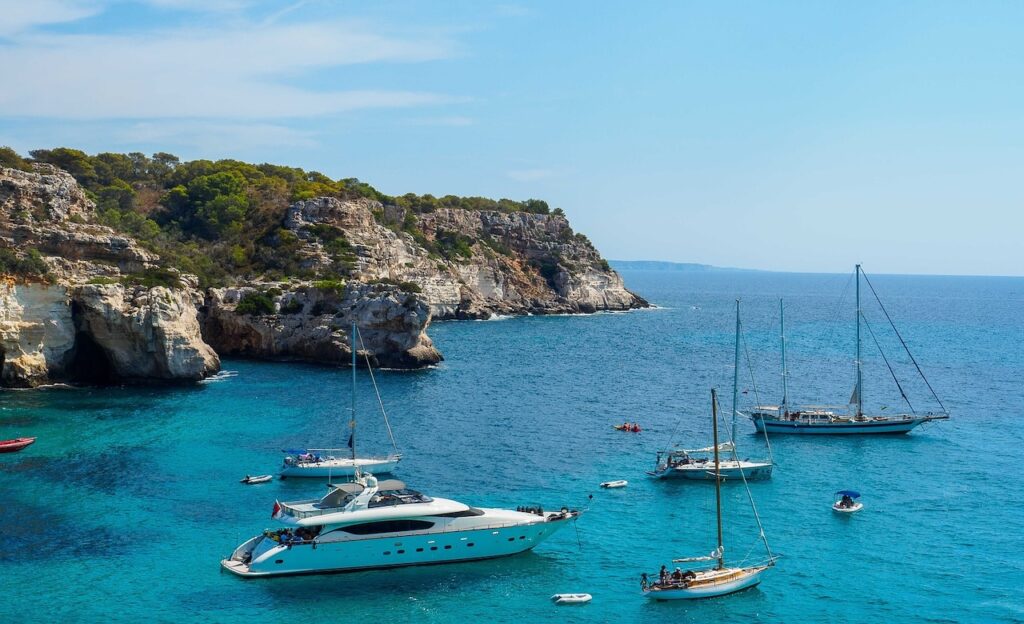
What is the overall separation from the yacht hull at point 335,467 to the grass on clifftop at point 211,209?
40.9 m

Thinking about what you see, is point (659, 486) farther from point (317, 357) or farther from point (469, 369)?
point (317, 357)

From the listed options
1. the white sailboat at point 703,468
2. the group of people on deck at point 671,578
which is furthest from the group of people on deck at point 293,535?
the white sailboat at point 703,468

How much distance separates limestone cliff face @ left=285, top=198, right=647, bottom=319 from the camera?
13662cm

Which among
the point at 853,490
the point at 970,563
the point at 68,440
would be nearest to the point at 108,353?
the point at 68,440

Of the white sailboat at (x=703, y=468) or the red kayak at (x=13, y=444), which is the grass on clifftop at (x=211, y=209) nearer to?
the red kayak at (x=13, y=444)

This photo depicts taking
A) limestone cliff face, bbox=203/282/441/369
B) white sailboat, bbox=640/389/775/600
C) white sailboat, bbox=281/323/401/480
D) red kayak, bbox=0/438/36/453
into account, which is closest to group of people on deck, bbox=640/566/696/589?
white sailboat, bbox=640/389/775/600

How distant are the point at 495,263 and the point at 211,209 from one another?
56928 millimetres

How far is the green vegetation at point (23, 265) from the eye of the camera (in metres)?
66.3

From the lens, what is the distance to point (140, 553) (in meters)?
35.8

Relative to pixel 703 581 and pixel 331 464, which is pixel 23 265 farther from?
pixel 703 581

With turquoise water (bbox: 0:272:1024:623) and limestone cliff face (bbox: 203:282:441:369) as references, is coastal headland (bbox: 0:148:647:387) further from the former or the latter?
turquoise water (bbox: 0:272:1024:623)

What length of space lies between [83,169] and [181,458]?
88172 millimetres

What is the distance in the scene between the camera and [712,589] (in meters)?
33.3

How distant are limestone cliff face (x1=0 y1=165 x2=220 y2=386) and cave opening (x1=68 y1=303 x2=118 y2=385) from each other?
8 cm
